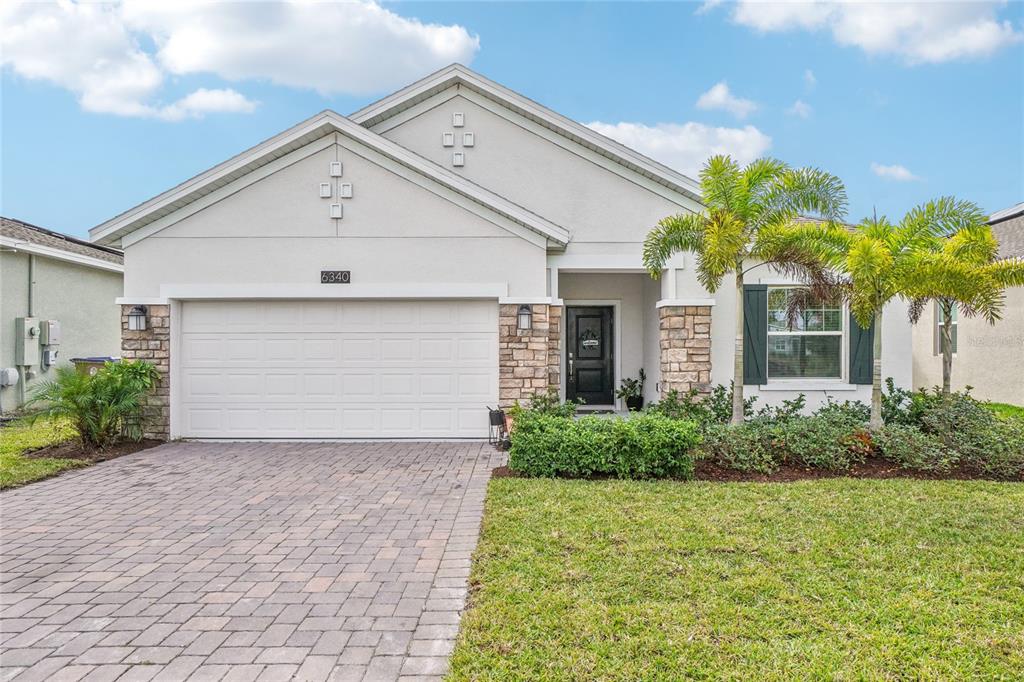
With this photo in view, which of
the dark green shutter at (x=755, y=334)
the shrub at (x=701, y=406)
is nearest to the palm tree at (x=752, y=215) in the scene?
the shrub at (x=701, y=406)

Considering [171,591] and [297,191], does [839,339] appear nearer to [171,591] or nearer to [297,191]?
[297,191]

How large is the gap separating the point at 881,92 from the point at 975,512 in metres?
12.0

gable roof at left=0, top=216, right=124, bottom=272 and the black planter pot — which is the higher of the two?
gable roof at left=0, top=216, right=124, bottom=272

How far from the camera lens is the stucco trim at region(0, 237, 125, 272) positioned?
12625 millimetres

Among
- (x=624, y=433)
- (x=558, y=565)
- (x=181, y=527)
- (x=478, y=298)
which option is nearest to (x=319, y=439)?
(x=478, y=298)

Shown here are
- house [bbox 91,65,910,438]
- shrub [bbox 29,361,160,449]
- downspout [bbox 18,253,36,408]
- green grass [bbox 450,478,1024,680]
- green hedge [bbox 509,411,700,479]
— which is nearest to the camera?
green grass [bbox 450,478,1024,680]

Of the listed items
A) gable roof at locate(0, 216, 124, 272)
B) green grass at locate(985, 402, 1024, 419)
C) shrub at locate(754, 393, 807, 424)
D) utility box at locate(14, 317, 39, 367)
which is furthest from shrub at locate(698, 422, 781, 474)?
utility box at locate(14, 317, 39, 367)

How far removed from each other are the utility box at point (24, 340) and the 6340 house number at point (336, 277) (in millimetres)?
8488

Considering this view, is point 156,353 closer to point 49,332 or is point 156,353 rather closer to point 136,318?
point 136,318

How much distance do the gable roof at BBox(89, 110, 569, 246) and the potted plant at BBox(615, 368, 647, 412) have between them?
415 centimetres

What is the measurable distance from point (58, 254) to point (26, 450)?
7.18 meters

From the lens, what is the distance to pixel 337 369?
31.8ft

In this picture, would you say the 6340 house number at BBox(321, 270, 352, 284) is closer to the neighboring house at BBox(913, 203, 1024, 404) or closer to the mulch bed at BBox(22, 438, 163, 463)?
the mulch bed at BBox(22, 438, 163, 463)

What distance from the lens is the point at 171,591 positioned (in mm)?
4020
